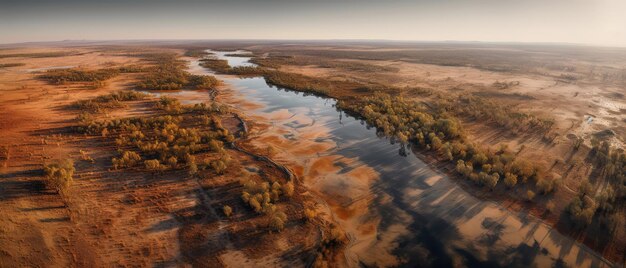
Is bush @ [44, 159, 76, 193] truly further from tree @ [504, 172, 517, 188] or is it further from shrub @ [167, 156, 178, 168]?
tree @ [504, 172, 517, 188]

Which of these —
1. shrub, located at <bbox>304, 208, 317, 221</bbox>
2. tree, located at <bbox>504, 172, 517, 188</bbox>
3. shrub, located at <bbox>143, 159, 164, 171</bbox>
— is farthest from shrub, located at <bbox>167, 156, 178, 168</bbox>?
tree, located at <bbox>504, 172, 517, 188</bbox>

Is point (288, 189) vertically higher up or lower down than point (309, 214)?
higher up

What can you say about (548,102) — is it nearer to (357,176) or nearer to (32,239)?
(357,176)

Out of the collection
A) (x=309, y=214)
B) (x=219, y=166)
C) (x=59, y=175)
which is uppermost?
(x=59, y=175)

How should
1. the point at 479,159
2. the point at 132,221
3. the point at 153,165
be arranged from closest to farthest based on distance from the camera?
the point at 132,221
the point at 153,165
the point at 479,159

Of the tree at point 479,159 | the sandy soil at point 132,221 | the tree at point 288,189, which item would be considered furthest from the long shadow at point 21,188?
the tree at point 479,159

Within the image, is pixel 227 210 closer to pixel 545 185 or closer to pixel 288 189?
pixel 288 189

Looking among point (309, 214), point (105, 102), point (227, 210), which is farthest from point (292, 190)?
point (105, 102)
